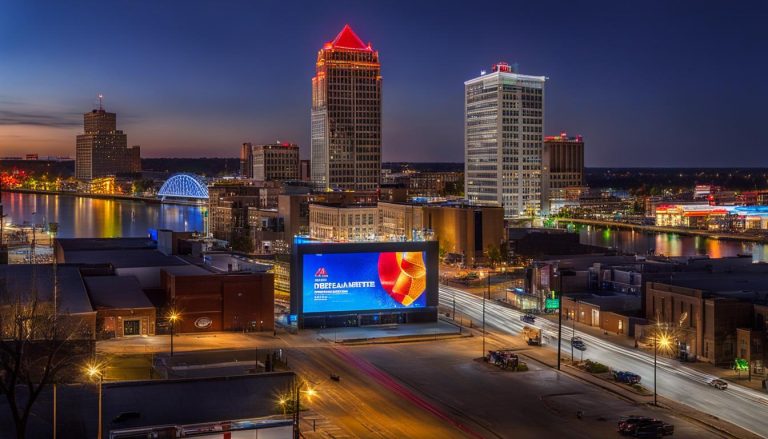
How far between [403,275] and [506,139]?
61173 mm

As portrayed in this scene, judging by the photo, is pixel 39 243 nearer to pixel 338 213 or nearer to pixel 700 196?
pixel 338 213

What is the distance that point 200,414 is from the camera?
1747cm

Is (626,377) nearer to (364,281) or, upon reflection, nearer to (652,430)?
(652,430)

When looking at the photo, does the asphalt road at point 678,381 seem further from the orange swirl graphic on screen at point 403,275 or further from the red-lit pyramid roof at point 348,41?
the red-lit pyramid roof at point 348,41

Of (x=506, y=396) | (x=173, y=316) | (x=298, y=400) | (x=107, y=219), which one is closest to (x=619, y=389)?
(x=506, y=396)

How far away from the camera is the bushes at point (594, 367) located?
2547cm

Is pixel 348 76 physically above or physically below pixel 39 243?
above

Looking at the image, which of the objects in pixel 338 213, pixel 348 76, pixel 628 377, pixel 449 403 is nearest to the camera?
pixel 449 403

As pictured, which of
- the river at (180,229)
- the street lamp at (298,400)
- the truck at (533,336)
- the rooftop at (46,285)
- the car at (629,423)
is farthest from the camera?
the river at (180,229)

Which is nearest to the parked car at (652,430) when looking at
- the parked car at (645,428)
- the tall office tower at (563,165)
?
the parked car at (645,428)

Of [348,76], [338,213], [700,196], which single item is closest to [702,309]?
[338,213]

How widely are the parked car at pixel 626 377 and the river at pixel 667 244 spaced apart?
47.6 metres

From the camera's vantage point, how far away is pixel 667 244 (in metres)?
83.4

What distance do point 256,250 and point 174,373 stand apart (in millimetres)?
47394
